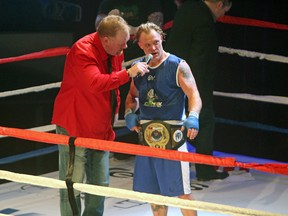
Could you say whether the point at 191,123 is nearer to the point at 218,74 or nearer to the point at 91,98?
the point at 91,98

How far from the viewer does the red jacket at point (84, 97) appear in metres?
3.97

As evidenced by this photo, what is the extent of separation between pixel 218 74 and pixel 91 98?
226 cm

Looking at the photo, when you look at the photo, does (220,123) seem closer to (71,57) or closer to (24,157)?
(24,157)

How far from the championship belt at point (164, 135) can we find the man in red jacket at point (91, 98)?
0.25m

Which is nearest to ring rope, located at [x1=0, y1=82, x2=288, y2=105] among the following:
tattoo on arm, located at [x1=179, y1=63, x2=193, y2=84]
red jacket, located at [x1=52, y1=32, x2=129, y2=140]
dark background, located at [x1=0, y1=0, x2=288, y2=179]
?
dark background, located at [x1=0, y1=0, x2=288, y2=179]

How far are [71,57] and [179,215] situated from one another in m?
1.31

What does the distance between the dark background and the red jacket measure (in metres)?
1.32

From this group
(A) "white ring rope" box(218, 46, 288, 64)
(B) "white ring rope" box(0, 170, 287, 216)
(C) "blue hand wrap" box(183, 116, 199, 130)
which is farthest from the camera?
(A) "white ring rope" box(218, 46, 288, 64)

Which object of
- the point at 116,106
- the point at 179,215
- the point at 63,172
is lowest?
the point at 179,215

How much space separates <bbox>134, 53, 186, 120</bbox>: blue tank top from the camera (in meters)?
3.97

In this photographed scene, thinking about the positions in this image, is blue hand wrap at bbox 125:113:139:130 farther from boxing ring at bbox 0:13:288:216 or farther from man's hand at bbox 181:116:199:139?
boxing ring at bbox 0:13:288:216

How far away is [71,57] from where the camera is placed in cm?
403

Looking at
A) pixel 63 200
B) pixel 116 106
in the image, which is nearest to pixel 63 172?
pixel 63 200

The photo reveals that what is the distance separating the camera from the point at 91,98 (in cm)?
405
